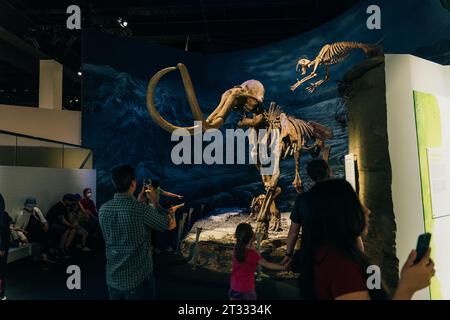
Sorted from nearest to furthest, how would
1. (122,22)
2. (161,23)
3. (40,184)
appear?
(40,184), (122,22), (161,23)

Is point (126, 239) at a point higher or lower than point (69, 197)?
lower

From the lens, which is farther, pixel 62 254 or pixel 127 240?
pixel 62 254

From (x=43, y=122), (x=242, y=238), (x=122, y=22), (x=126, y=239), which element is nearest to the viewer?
(x=126, y=239)

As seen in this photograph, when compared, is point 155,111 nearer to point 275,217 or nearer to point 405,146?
point 405,146

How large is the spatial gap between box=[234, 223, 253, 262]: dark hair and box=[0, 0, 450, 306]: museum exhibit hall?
20mm

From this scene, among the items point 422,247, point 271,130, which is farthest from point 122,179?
point 271,130

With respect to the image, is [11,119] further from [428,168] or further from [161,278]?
[428,168]

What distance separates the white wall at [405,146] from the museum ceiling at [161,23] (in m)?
5.35

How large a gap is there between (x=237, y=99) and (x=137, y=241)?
12.1 feet

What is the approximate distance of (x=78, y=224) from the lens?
25.0 ft

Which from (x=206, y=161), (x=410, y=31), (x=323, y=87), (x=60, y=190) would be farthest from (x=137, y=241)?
(x=206, y=161)

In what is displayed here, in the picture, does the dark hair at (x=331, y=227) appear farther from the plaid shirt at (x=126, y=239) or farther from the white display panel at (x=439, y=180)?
the white display panel at (x=439, y=180)

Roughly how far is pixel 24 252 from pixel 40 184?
1.23 metres

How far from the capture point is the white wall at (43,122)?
841 centimetres
